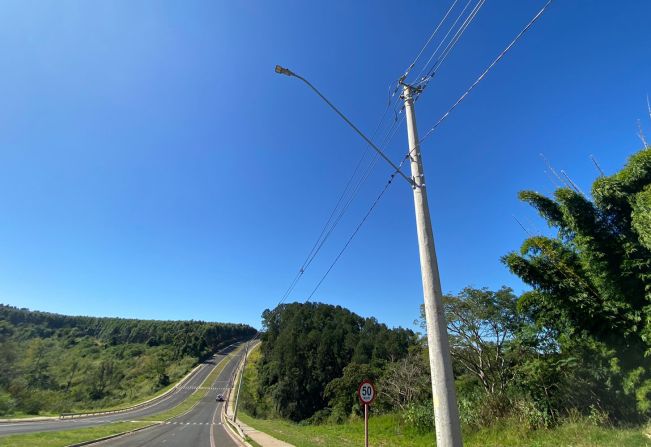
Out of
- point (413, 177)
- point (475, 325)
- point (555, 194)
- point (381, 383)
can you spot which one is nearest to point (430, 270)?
point (413, 177)

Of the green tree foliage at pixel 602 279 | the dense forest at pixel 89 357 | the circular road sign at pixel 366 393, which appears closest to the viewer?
the circular road sign at pixel 366 393

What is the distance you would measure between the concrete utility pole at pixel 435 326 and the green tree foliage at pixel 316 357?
61.8 meters

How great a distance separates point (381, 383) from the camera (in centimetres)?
4019

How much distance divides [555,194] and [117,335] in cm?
19323

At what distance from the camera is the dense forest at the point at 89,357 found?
201 feet

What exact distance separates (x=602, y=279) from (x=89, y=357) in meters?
148

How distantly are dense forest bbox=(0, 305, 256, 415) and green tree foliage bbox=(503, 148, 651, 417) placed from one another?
58.2 metres

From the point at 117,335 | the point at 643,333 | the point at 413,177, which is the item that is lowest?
the point at 643,333

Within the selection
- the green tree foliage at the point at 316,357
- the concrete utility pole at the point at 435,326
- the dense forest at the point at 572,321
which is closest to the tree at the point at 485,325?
the dense forest at the point at 572,321

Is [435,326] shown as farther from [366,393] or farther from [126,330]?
[126,330]

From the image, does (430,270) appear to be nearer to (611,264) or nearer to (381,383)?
(611,264)

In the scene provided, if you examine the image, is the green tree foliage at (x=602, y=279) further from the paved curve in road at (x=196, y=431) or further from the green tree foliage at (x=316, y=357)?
the green tree foliage at (x=316, y=357)

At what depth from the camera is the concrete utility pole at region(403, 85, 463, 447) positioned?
5117 millimetres

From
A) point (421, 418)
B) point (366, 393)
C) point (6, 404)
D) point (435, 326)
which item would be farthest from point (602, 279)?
point (6, 404)
